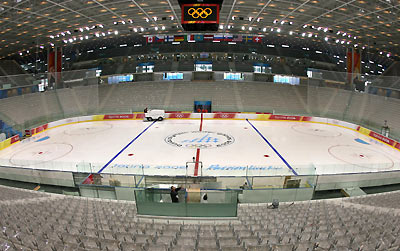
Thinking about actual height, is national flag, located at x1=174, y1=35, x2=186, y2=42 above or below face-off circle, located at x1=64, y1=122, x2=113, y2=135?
above

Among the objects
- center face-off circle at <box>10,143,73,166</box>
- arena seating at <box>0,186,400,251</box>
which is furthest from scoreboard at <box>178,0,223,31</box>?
center face-off circle at <box>10,143,73,166</box>

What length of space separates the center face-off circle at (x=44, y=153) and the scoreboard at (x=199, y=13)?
39.1ft

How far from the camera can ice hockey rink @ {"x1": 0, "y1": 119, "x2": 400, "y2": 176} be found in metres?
11.8

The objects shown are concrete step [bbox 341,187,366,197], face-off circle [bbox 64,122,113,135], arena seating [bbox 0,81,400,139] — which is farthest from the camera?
arena seating [bbox 0,81,400,139]

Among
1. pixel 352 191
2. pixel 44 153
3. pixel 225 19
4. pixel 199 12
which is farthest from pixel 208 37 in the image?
Result: pixel 352 191

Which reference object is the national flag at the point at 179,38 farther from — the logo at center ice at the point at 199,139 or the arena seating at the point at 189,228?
the arena seating at the point at 189,228

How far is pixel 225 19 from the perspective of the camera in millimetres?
25172

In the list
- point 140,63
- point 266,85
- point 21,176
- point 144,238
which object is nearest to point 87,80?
point 140,63

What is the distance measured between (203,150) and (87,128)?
12.9 m

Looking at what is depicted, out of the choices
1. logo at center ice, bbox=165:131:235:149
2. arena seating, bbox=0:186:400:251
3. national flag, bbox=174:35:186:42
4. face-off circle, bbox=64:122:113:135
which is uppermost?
national flag, bbox=174:35:186:42

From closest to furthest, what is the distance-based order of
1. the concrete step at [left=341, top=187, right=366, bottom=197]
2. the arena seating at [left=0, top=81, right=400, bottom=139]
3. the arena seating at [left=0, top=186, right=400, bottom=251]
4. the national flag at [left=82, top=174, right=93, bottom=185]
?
the arena seating at [left=0, top=186, right=400, bottom=251]
the national flag at [left=82, top=174, right=93, bottom=185]
the concrete step at [left=341, top=187, right=366, bottom=197]
the arena seating at [left=0, top=81, right=400, bottom=139]

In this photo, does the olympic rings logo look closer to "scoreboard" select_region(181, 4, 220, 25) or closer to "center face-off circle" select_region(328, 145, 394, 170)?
"scoreboard" select_region(181, 4, 220, 25)

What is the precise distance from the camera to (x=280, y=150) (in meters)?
17.5

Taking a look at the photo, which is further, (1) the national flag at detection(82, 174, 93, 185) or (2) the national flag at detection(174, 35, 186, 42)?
(2) the national flag at detection(174, 35, 186, 42)
